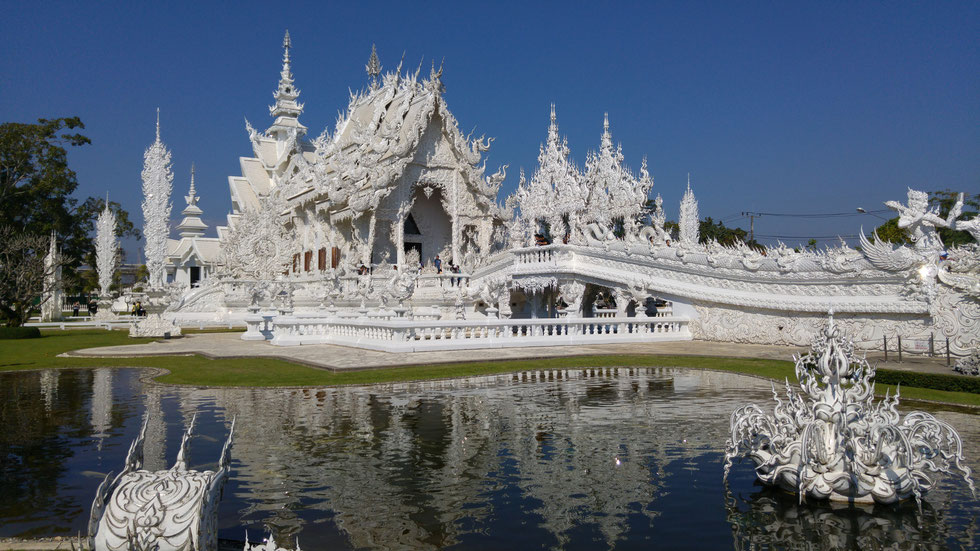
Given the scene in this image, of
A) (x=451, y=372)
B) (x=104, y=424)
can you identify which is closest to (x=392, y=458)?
(x=104, y=424)

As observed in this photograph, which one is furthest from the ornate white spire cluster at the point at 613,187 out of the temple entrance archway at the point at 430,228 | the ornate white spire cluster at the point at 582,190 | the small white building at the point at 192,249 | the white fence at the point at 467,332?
the small white building at the point at 192,249

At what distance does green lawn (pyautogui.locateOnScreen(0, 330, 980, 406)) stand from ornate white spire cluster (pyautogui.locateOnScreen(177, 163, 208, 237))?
35027 millimetres

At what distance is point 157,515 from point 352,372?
9.39 metres

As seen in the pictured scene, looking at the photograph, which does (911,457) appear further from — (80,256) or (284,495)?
(80,256)

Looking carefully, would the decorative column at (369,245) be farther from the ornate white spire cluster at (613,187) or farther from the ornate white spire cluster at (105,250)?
the ornate white spire cluster at (105,250)

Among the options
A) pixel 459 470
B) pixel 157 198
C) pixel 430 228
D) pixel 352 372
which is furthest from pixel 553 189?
pixel 459 470

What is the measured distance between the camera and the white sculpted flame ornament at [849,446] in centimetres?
542

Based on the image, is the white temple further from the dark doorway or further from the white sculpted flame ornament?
the white sculpted flame ornament

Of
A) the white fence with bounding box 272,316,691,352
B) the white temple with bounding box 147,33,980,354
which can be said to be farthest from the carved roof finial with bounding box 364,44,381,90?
the white fence with bounding box 272,316,691,352

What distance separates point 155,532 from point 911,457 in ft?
16.9

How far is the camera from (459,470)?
663 centimetres

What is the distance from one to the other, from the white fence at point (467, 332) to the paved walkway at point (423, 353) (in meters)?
0.45

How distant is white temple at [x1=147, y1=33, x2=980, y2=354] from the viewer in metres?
16.4

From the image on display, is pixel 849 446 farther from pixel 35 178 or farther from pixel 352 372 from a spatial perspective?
pixel 35 178
